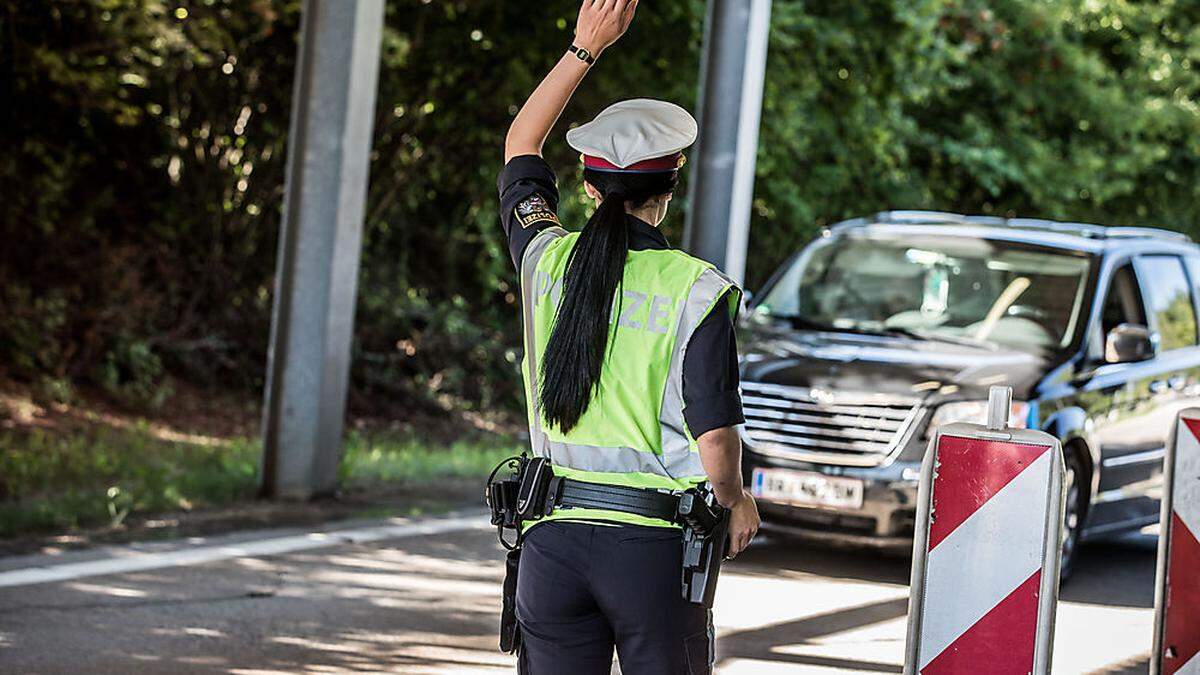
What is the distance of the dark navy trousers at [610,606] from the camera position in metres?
3.76

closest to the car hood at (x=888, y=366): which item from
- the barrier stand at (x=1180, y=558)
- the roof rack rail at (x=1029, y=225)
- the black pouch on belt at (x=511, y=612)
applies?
the roof rack rail at (x=1029, y=225)

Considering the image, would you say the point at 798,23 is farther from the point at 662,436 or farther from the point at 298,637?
the point at 662,436

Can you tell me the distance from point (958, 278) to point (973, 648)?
640cm

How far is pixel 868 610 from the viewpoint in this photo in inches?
339


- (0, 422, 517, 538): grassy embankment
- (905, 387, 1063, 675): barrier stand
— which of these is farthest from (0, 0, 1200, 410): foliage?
(905, 387, 1063, 675): barrier stand

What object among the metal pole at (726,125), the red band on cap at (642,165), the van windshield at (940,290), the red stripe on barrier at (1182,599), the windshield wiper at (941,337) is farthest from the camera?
the metal pole at (726,125)

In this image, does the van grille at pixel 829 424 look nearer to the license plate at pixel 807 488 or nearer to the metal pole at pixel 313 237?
the license plate at pixel 807 488

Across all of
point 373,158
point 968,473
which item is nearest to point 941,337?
point 968,473

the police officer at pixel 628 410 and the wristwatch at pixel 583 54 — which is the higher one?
the wristwatch at pixel 583 54

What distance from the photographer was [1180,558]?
570 cm

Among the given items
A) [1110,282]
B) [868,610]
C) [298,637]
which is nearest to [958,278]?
[1110,282]

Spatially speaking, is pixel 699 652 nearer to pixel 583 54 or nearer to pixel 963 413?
pixel 583 54

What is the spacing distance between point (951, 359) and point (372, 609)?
11.5 ft

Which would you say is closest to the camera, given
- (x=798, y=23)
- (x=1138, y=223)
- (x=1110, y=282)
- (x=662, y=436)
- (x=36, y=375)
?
(x=662, y=436)
